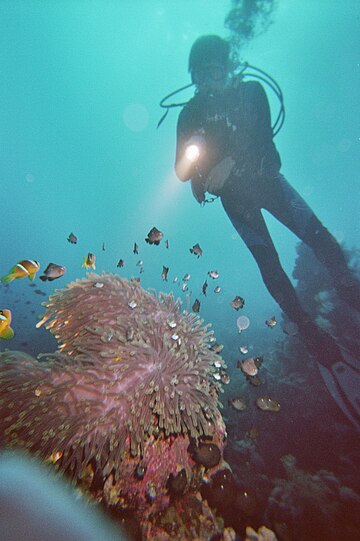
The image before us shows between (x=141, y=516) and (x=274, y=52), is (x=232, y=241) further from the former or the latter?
(x=141, y=516)

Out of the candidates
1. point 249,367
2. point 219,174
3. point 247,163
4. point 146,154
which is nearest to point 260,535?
point 249,367

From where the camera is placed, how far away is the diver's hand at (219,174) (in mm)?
7406

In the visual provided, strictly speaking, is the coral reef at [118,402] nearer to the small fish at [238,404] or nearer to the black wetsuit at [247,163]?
the small fish at [238,404]

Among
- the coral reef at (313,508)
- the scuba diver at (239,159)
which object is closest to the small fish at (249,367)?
the coral reef at (313,508)

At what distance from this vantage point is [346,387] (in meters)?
5.11

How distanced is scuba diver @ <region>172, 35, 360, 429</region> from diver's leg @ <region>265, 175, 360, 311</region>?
2 cm

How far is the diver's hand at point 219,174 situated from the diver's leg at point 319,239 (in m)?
1.57

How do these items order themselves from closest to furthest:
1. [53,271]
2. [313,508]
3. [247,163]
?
[313,508] → [53,271] → [247,163]

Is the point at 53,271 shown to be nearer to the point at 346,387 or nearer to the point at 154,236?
the point at 154,236

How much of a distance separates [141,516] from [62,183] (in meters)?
113

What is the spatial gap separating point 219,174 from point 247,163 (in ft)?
2.94

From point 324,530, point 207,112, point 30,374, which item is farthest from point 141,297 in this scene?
point 207,112

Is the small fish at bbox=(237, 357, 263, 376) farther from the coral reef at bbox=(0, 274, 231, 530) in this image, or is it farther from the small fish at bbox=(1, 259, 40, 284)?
the small fish at bbox=(1, 259, 40, 284)

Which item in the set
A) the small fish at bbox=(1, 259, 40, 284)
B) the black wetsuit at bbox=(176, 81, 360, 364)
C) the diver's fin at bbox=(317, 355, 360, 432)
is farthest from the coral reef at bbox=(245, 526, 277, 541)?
the black wetsuit at bbox=(176, 81, 360, 364)
